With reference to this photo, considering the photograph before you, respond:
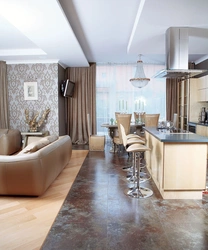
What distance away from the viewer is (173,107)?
294 inches

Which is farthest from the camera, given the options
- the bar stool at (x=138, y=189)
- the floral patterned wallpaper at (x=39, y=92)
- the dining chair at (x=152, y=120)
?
the floral patterned wallpaper at (x=39, y=92)

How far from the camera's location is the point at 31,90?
652 centimetres

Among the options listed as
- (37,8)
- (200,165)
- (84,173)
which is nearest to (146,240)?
(200,165)

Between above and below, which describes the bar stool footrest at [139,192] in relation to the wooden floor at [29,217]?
above

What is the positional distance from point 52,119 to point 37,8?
388cm

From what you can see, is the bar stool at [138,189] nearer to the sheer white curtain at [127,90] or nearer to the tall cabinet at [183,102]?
the tall cabinet at [183,102]

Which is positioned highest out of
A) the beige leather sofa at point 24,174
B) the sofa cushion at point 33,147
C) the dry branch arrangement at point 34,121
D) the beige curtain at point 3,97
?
the beige curtain at point 3,97

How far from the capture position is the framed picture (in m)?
6.50

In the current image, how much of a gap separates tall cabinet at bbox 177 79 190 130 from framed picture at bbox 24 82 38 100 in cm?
455

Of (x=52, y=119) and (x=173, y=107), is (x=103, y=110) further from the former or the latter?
(x=173, y=107)

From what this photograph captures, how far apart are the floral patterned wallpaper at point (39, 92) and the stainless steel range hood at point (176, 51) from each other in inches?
141

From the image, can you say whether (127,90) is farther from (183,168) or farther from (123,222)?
(123,222)

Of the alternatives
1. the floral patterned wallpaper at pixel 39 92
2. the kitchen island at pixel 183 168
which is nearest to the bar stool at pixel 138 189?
the kitchen island at pixel 183 168

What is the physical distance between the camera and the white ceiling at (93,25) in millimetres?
3008
